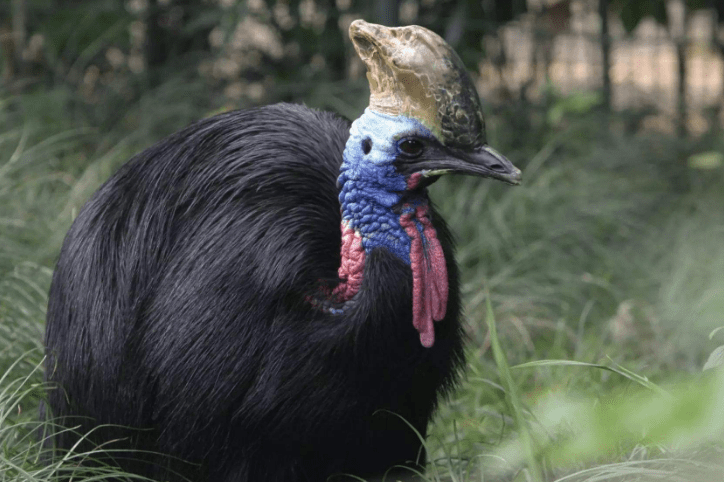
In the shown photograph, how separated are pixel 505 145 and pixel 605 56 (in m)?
1.00

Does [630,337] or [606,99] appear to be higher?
[606,99]

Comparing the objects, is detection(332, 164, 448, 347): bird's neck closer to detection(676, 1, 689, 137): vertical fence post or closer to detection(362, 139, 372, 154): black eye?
detection(362, 139, 372, 154): black eye

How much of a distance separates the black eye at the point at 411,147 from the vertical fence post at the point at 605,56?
128 inches

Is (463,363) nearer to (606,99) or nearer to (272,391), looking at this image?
(272,391)

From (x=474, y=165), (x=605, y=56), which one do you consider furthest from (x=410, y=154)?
(x=605, y=56)

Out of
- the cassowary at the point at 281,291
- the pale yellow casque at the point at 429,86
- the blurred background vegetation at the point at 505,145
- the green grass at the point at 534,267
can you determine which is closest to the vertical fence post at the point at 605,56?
the blurred background vegetation at the point at 505,145

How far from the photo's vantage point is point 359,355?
6.06ft

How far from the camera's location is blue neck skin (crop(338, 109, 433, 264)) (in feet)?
6.04

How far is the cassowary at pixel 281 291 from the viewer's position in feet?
6.03

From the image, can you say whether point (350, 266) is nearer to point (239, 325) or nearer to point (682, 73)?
point (239, 325)

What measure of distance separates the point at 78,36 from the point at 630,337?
277cm

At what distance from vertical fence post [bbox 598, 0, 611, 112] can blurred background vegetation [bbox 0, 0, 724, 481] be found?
2cm

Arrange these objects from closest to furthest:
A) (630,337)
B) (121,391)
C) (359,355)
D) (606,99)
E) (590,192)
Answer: (359,355) < (121,391) < (630,337) < (590,192) < (606,99)

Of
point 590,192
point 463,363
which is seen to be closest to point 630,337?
point 590,192
